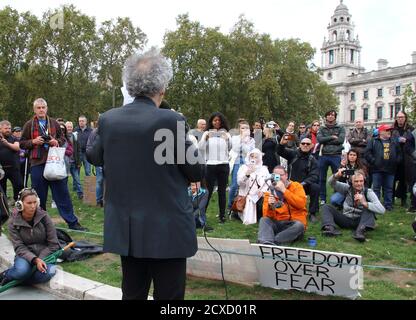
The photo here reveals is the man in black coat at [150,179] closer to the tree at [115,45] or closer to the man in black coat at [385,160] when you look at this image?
the man in black coat at [385,160]

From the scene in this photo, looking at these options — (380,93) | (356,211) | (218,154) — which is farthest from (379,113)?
(356,211)

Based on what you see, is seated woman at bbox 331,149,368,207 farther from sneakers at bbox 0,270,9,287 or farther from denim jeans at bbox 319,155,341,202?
sneakers at bbox 0,270,9,287

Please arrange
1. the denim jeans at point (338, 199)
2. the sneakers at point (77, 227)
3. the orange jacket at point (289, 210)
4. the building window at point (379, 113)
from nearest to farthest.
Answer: the orange jacket at point (289, 210) < the sneakers at point (77, 227) < the denim jeans at point (338, 199) < the building window at point (379, 113)

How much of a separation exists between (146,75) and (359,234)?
4.86 meters

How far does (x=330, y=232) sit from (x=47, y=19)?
38.9m

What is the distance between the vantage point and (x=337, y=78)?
102188 millimetres

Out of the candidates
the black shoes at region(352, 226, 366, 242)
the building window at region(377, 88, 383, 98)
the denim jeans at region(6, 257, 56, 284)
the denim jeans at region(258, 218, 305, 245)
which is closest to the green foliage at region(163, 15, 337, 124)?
the black shoes at region(352, 226, 366, 242)

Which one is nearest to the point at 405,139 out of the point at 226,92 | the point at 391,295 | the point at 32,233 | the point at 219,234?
the point at 219,234

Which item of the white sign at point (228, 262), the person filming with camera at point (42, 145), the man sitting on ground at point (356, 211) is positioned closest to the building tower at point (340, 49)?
the man sitting on ground at point (356, 211)

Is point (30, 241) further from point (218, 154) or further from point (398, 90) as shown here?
point (398, 90)

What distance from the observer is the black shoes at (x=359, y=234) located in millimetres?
6344

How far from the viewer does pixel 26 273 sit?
487 cm

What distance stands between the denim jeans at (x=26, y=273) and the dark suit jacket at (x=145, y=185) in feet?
8.99

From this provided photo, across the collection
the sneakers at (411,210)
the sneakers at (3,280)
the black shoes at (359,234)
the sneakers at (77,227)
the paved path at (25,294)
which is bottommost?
the paved path at (25,294)
